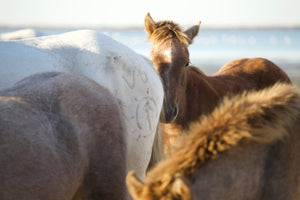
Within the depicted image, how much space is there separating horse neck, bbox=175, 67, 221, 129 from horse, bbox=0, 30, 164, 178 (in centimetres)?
133

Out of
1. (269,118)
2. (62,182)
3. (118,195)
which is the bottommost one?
(118,195)

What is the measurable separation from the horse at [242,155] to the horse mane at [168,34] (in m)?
2.31

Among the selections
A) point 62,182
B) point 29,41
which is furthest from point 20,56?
point 62,182

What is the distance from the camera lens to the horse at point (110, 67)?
2.77 meters

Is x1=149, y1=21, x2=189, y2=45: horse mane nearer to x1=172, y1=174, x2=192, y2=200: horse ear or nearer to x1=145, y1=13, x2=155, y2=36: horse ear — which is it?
x1=145, y1=13, x2=155, y2=36: horse ear

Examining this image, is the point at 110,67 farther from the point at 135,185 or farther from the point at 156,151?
the point at 135,185

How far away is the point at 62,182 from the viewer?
1.89 m

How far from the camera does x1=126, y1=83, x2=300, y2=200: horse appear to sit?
1569mm

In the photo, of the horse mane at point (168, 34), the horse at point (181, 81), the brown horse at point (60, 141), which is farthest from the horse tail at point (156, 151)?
the horse mane at point (168, 34)

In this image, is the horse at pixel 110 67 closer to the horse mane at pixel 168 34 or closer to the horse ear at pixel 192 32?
the horse mane at pixel 168 34

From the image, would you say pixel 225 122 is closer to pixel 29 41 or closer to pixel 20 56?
pixel 20 56

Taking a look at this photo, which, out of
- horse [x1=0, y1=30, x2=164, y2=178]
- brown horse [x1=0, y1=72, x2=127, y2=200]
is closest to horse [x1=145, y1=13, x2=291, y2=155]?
horse [x1=0, y1=30, x2=164, y2=178]

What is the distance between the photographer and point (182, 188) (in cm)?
134

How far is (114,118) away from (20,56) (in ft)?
3.08
